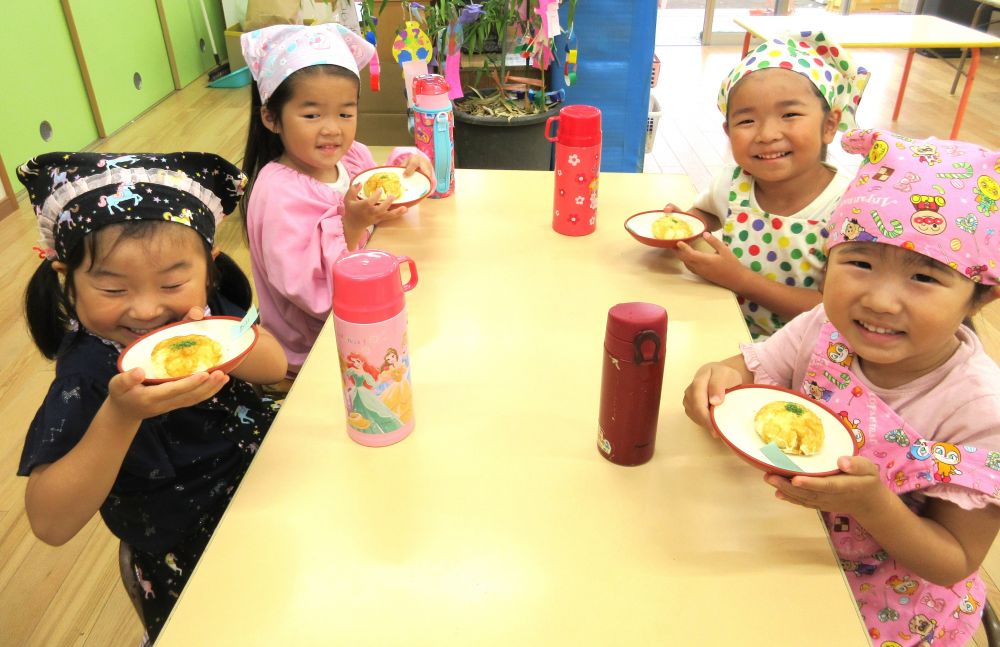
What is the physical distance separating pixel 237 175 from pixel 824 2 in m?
7.24

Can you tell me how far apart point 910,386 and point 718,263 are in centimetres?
40

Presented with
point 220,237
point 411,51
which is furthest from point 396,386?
point 220,237

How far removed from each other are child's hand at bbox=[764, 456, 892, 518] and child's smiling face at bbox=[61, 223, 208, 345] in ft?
2.56

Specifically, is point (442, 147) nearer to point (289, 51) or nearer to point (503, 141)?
point (289, 51)

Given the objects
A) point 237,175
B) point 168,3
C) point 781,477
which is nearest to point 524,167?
point 237,175

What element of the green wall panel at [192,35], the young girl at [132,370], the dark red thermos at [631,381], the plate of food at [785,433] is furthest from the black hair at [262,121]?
the green wall panel at [192,35]

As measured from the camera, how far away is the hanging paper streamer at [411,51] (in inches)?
70.4

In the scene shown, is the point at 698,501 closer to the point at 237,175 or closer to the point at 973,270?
the point at 973,270

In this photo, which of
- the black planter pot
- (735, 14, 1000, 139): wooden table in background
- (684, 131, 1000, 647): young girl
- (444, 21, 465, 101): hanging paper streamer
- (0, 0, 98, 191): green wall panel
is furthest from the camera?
(735, 14, 1000, 139): wooden table in background

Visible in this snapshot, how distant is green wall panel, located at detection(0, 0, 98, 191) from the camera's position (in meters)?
3.27

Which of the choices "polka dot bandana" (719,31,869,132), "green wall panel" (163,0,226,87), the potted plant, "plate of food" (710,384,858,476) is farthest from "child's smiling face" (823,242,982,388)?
"green wall panel" (163,0,226,87)

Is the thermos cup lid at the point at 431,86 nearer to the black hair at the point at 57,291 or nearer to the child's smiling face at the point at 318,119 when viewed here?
the child's smiling face at the point at 318,119

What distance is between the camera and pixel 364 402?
2.93 ft

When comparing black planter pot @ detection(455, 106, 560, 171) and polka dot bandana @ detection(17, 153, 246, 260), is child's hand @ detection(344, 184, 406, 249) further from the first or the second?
black planter pot @ detection(455, 106, 560, 171)
